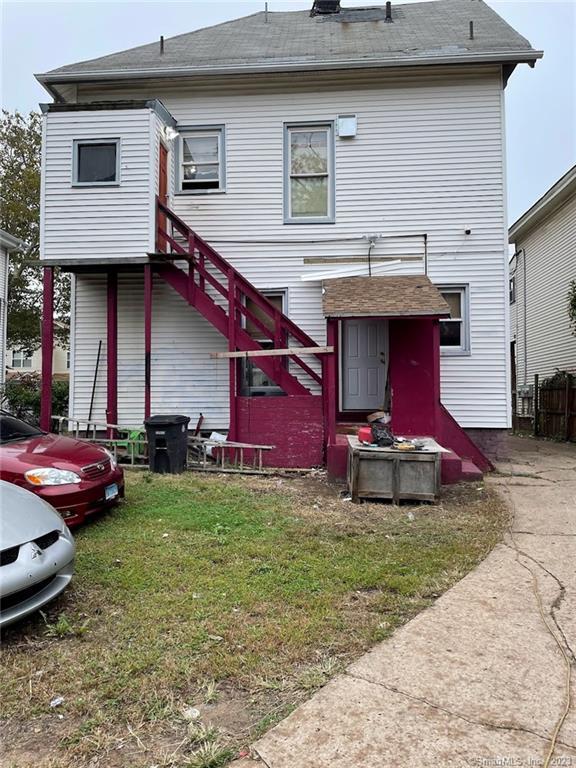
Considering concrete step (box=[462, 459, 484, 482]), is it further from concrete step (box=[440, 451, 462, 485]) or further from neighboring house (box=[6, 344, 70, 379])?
neighboring house (box=[6, 344, 70, 379])

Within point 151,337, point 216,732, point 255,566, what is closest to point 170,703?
point 216,732

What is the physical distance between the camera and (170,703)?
7.84 ft

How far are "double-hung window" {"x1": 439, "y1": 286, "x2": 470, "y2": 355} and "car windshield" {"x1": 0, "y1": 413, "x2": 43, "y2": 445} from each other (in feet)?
22.8

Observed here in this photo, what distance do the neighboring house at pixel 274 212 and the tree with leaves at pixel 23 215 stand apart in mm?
12331

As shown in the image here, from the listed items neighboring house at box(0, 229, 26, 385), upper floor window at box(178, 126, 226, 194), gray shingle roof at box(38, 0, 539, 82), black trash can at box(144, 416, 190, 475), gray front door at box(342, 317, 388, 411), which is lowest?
black trash can at box(144, 416, 190, 475)

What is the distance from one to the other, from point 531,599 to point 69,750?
2.99 meters

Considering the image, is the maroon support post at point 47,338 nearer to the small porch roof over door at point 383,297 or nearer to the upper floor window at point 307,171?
the upper floor window at point 307,171

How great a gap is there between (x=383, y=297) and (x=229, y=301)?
256 cm

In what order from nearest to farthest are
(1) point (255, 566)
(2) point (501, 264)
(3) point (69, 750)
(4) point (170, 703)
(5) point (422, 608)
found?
(3) point (69, 750) → (4) point (170, 703) → (5) point (422, 608) → (1) point (255, 566) → (2) point (501, 264)

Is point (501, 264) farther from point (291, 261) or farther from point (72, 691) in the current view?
point (72, 691)

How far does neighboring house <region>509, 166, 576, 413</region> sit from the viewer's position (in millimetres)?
15461

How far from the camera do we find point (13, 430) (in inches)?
226

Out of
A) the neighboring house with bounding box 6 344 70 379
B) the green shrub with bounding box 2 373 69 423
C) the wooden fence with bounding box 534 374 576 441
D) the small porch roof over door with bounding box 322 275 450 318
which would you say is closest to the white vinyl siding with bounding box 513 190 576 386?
the wooden fence with bounding box 534 374 576 441

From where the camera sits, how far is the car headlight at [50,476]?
189 inches
